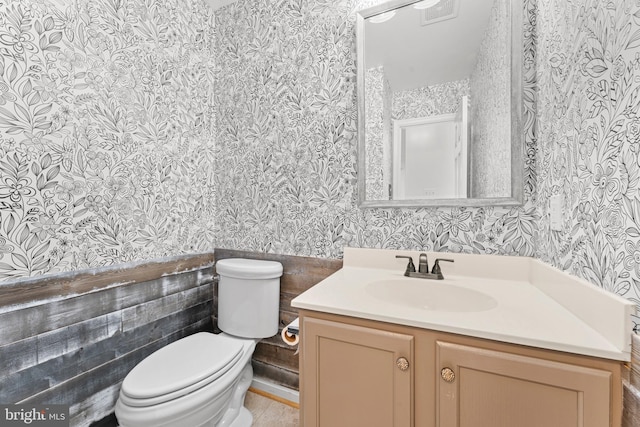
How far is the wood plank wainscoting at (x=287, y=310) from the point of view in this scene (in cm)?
149

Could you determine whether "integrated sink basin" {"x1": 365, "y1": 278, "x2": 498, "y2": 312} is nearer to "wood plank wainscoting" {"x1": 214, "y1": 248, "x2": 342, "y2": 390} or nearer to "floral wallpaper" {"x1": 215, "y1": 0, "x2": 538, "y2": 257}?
"floral wallpaper" {"x1": 215, "y1": 0, "x2": 538, "y2": 257}

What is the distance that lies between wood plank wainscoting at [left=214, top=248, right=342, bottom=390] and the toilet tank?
0.06 m

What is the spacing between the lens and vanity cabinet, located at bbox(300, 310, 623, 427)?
62cm

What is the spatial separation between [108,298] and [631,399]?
1761mm

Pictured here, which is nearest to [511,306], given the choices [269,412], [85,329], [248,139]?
[269,412]

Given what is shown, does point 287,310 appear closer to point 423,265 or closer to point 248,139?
point 423,265

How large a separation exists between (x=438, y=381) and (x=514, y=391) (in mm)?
174

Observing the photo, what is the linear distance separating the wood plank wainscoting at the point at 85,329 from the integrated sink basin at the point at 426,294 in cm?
115

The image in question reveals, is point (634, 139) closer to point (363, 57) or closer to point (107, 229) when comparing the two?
point (363, 57)

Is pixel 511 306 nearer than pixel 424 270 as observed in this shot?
Yes

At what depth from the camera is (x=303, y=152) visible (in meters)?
1.52

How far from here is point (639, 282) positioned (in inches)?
22.5

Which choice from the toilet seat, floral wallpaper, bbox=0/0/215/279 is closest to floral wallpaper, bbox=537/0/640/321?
the toilet seat

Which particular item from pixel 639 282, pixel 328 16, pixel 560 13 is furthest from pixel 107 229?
pixel 560 13
